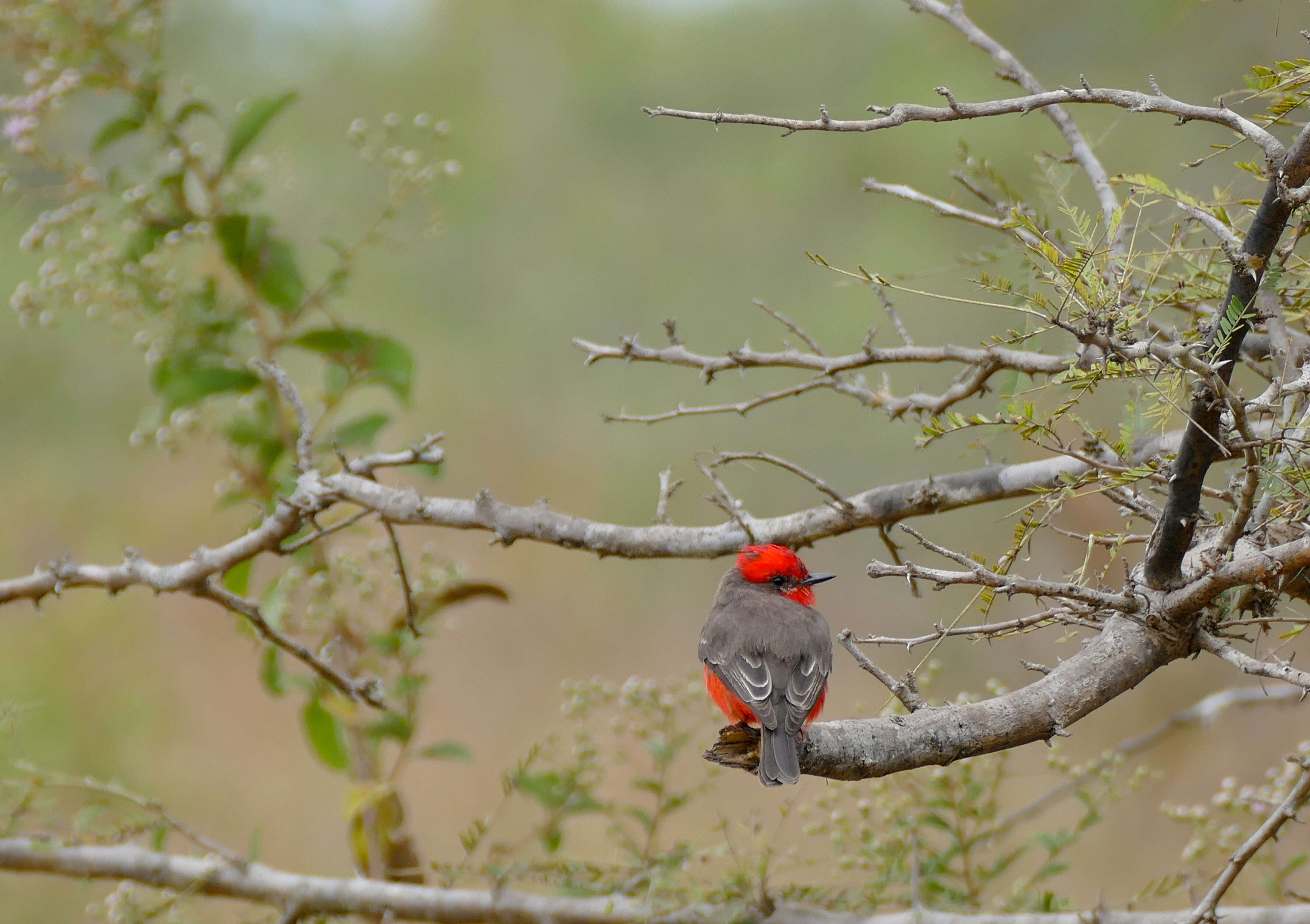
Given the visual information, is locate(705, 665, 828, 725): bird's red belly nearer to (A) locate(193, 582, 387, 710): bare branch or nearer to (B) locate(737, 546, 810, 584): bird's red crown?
(B) locate(737, 546, 810, 584): bird's red crown

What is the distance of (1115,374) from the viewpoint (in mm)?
1088

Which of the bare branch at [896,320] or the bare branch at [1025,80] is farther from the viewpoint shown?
the bare branch at [1025,80]

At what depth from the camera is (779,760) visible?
1.43m

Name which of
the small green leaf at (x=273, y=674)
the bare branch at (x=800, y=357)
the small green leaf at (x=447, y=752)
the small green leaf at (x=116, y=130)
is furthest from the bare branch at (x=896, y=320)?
the small green leaf at (x=116, y=130)

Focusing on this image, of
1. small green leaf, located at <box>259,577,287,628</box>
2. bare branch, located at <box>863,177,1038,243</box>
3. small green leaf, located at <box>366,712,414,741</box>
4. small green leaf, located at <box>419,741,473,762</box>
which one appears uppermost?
bare branch, located at <box>863,177,1038,243</box>

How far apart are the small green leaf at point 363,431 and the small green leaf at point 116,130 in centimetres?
86

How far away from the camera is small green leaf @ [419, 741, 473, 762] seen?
2.64m

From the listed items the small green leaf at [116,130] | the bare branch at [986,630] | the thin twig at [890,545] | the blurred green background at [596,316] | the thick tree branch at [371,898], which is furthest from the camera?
the blurred green background at [596,316]

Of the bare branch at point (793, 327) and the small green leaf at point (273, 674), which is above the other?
the bare branch at point (793, 327)

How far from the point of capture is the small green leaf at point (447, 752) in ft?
8.68

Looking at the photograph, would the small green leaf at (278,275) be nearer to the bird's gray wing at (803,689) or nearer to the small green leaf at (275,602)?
the small green leaf at (275,602)

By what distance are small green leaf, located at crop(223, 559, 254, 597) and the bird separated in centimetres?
122

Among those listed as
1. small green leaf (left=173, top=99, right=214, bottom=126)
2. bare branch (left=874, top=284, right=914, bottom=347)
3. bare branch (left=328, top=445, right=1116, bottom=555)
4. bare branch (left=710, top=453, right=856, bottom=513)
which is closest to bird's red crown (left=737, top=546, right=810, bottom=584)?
bare branch (left=328, top=445, right=1116, bottom=555)

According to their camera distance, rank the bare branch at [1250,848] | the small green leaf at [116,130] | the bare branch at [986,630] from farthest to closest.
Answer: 1. the small green leaf at [116,130]
2. the bare branch at [1250,848]
3. the bare branch at [986,630]
